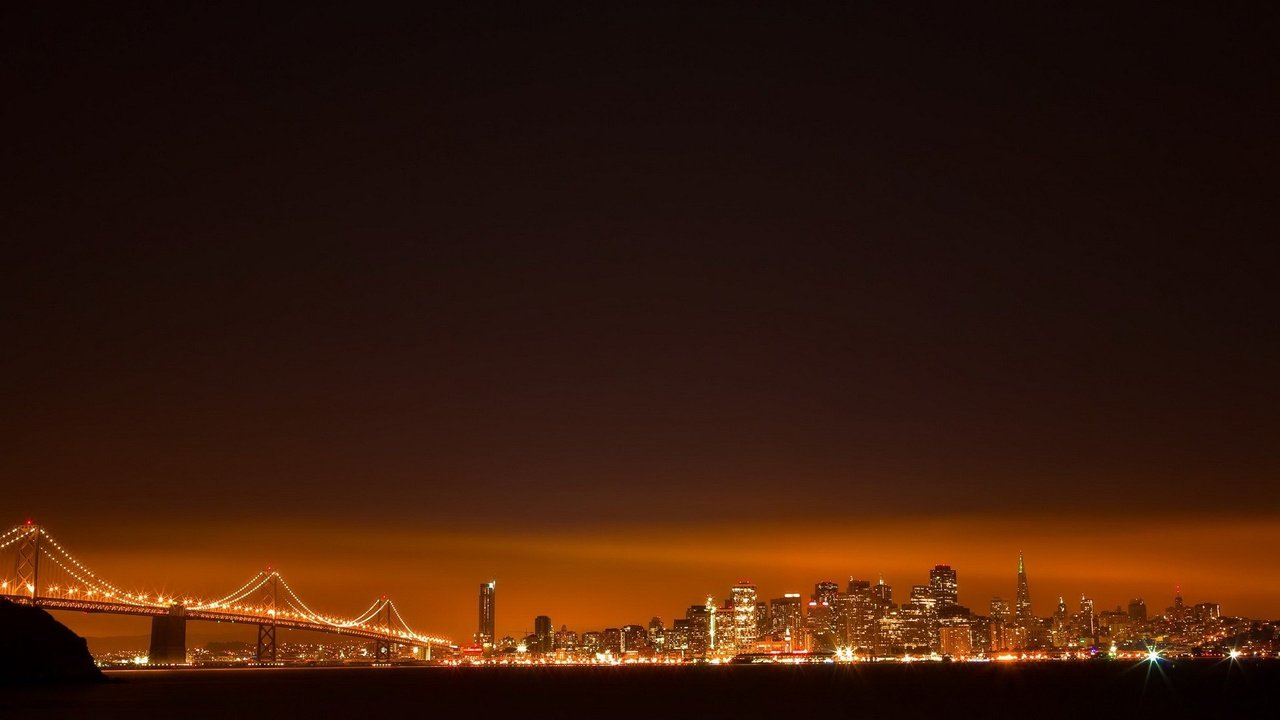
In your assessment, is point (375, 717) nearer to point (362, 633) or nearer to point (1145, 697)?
point (1145, 697)

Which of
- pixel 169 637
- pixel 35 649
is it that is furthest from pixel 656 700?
pixel 169 637

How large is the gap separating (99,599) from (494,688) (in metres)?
45.0

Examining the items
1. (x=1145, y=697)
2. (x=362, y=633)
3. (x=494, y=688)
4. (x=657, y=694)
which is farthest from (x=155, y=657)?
(x=1145, y=697)

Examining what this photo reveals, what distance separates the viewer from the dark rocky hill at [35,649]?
102 metres

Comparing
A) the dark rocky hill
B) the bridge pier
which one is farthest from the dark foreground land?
the bridge pier

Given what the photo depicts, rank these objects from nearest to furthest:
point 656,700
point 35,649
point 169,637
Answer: point 656,700 → point 35,649 → point 169,637

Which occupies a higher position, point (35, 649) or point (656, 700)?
point (35, 649)

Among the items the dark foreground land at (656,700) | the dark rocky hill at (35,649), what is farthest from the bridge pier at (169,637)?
the dark rocky hill at (35,649)

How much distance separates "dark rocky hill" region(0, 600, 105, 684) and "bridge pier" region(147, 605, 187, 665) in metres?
42.4

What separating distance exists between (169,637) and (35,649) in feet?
206

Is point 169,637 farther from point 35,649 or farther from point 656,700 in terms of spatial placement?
point 656,700

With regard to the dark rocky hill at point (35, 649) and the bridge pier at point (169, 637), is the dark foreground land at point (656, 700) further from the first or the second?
the bridge pier at point (169, 637)

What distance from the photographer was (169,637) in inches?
6555

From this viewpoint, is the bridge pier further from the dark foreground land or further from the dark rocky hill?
the dark rocky hill
